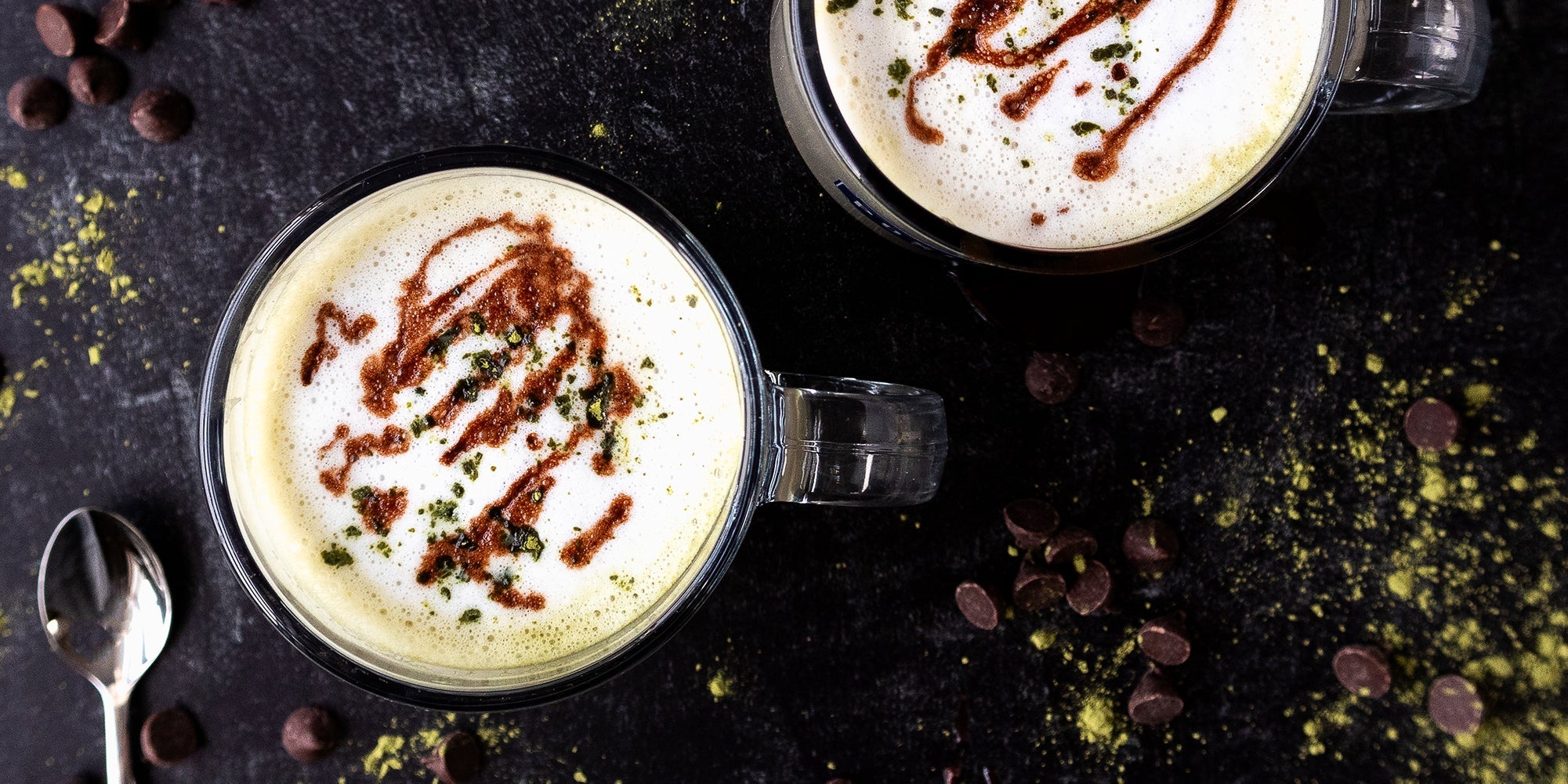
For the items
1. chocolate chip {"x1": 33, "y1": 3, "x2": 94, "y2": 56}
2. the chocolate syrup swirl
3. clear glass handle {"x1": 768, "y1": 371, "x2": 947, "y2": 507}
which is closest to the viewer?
the chocolate syrup swirl

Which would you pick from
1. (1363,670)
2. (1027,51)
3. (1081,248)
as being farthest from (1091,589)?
(1027,51)

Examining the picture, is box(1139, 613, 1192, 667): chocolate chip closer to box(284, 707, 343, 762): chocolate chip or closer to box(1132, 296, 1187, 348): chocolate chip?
box(1132, 296, 1187, 348): chocolate chip

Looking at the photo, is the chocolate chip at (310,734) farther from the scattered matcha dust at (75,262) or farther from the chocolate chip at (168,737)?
the scattered matcha dust at (75,262)

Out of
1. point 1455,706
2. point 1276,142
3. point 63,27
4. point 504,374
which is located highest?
point 1276,142

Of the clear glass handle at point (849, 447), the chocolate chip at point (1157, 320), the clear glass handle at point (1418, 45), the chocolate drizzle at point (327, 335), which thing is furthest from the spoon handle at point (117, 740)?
the clear glass handle at point (1418, 45)

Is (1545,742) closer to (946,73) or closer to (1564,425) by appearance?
(1564,425)

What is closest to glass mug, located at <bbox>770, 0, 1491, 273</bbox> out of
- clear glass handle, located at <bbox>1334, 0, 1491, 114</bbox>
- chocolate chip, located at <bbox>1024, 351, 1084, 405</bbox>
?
clear glass handle, located at <bbox>1334, 0, 1491, 114</bbox>

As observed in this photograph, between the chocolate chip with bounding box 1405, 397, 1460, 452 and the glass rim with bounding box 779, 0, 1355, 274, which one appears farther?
the chocolate chip with bounding box 1405, 397, 1460, 452

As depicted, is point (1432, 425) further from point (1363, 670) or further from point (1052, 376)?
point (1052, 376)
